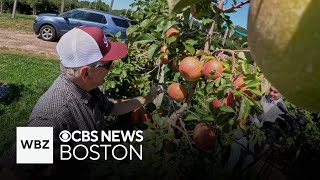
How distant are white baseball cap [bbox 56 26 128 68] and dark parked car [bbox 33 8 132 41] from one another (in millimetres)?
12228

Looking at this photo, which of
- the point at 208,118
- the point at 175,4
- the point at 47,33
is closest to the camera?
the point at 175,4

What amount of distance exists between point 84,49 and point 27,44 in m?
11.5

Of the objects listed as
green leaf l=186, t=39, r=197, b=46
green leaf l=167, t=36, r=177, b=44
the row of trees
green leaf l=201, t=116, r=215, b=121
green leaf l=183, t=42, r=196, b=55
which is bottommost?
the row of trees

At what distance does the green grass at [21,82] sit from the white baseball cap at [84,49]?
84.8 inches

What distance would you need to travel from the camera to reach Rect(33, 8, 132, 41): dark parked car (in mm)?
14594

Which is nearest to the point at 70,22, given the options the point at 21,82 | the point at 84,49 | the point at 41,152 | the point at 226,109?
the point at 21,82

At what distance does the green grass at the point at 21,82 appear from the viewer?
4984 millimetres

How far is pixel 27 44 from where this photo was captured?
13.3 meters

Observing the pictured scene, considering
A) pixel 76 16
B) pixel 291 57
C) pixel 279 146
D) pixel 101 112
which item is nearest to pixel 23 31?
pixel 76 16

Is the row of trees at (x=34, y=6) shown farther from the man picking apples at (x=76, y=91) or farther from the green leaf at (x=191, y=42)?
the green leaf at (x=191, y=42)

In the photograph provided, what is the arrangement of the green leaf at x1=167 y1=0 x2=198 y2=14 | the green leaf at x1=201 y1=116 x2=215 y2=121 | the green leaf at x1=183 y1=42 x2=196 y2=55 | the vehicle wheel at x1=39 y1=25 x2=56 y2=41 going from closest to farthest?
the green leaf at x1=167 y1=0 x2=198 y2=14 < the green leaf at x1=201 y1=116 x2=215 y2=121 < the green leaf at x1=183 y1=42 x2=196 y2=55 < the vehicle wheel at x1=39 y1=25 x2=56 y2=41

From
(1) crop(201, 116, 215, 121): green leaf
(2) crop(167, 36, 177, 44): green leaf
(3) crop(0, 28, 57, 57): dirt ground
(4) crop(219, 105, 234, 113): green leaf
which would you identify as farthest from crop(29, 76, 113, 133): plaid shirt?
(3) crop(0, 28, 57, 57): dirt ground

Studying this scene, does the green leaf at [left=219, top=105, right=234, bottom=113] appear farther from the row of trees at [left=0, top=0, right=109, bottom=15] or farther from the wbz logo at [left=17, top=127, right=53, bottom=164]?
the row of trees at [left=0, top=0, right=109, bottom=15]

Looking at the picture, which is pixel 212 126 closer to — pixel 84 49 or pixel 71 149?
pixel 71 149
